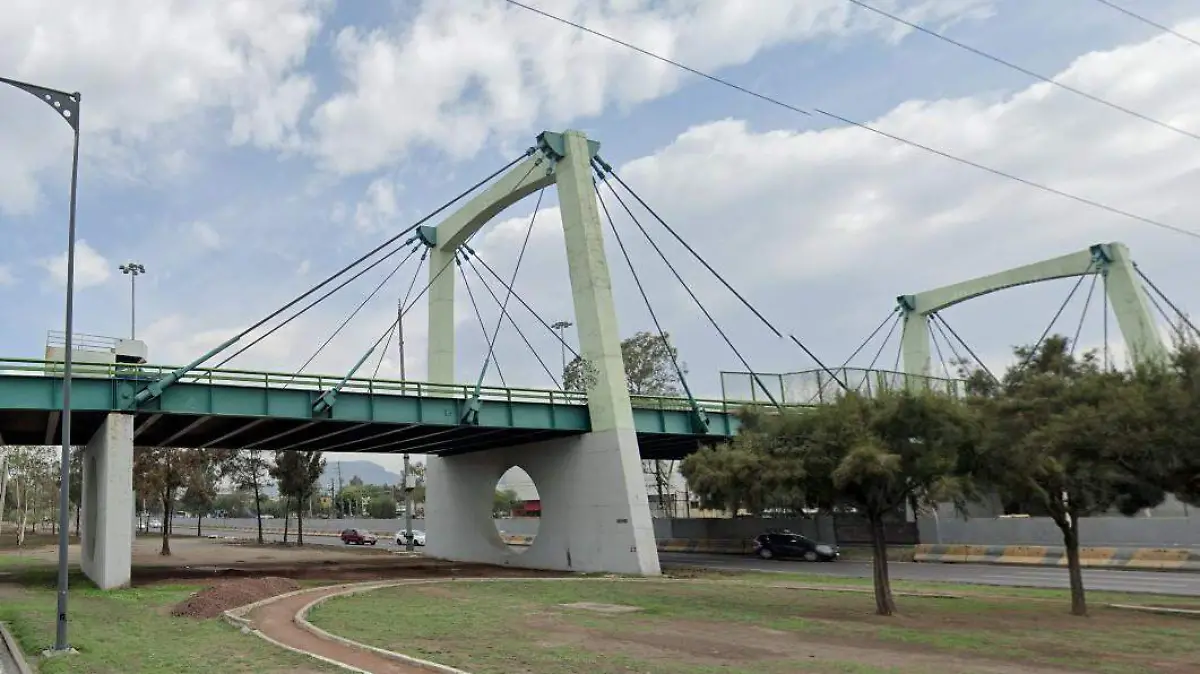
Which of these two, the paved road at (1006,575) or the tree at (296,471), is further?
the tree at (296,471)

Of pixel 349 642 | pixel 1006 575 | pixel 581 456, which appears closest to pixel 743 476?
pixel 349 642

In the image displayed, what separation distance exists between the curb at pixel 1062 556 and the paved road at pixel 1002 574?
29.6 inches

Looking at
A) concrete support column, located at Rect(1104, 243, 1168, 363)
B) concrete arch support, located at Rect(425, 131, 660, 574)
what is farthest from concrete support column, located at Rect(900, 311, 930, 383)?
concrete arch support, located at Rect(425, 131, 660, 574)

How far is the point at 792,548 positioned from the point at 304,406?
25.9 meters

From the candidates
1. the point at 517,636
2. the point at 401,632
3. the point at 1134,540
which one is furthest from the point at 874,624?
the point at 1134,540

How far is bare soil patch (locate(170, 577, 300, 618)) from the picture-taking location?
20.7 meters

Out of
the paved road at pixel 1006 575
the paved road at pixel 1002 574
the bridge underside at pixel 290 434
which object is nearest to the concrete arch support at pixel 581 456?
the bridge underside at pixel 290 434

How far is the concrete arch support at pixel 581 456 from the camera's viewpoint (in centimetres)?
3534

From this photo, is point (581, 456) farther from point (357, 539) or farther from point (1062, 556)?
point (357, 539)

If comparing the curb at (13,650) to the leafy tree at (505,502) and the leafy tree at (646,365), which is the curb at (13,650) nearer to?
the leafy tree at (646,365)

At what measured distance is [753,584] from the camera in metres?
29.6

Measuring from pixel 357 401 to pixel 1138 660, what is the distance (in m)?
27.6

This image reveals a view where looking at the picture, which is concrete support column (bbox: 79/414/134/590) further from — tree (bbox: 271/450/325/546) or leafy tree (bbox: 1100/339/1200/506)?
tree (bbox: 271/450/325/546)

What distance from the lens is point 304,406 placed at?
107 ft
